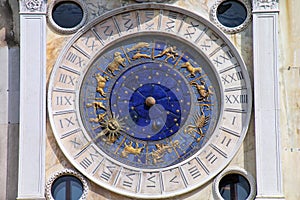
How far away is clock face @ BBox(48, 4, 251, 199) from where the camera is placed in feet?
54.3

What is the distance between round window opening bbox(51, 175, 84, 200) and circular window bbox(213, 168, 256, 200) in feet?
5.83

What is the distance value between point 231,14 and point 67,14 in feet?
7.25

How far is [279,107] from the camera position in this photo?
16.6 meters

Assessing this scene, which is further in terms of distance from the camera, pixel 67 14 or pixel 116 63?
pixel 67 14

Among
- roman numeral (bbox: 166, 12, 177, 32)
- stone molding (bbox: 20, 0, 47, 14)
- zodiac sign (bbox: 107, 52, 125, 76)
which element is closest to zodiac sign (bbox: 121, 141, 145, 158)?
zodiac sign (bbox: 107, 52, 125, 76)

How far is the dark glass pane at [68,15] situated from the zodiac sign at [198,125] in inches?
81.3

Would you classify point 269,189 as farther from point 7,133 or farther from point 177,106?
point 7,133

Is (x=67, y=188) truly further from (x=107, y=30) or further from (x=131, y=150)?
(x=107, y=30)

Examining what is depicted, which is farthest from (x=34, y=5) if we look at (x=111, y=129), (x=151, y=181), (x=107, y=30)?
(x=151, y=181)

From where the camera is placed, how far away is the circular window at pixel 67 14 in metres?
17.0

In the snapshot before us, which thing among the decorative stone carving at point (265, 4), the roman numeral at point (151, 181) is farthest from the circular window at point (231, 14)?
the roman numeral at point (151, 181)

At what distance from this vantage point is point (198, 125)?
1670 cm

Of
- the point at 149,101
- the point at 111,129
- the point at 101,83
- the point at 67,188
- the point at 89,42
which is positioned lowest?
the point at 67,188

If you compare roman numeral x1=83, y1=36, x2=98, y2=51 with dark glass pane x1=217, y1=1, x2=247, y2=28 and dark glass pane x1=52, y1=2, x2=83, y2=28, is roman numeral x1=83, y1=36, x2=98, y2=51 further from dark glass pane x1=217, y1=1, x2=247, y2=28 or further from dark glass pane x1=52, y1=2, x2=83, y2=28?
dark glass pane x1=217, y1=1, x2=247, y2=28
